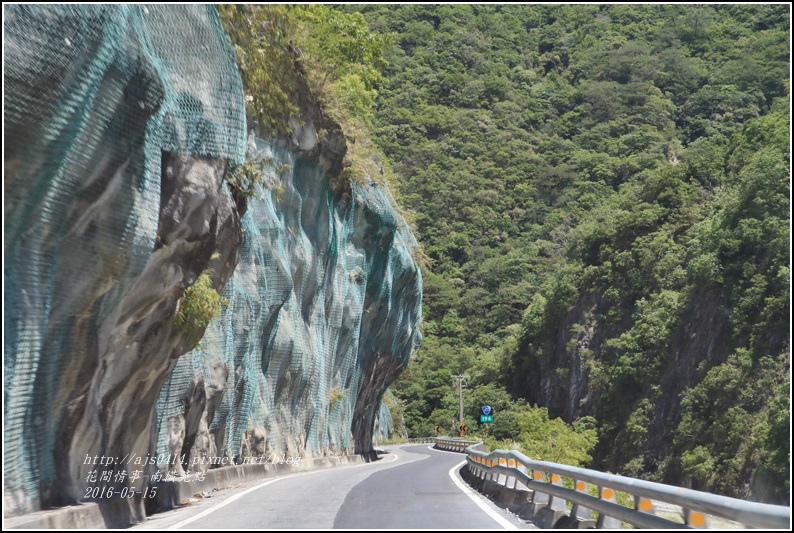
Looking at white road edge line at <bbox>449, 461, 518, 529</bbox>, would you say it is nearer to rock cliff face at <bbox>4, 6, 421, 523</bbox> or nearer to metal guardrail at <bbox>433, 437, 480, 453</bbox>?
rock cliff face at <bbox>4, 6, 421, 523</bbox>

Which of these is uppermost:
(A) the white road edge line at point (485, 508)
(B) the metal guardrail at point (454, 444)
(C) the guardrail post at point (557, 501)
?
(B) the metal guardrail at point (454, 444)

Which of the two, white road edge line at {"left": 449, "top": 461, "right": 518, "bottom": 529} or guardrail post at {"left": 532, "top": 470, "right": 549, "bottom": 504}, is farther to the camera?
guardrail post at {"left": 532, "top": 470, "right": 549, "bottom": 504}

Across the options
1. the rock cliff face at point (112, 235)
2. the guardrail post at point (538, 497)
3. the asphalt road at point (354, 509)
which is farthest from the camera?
the guardrail post at point (538, 497)

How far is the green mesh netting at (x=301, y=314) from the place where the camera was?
2159 centimetres

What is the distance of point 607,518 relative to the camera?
367 inches

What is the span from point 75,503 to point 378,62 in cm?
1901

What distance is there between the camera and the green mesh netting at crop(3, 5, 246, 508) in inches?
371

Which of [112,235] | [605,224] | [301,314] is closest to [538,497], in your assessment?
[112,235]

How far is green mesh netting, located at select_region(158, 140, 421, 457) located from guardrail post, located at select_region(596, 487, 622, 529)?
9.52 m

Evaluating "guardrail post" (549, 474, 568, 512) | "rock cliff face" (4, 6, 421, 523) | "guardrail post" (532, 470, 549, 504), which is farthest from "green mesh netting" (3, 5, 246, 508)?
"guardrail post" (532, 470, 549, 504)

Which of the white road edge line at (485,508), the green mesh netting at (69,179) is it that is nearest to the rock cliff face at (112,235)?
the green mesh netting at (69,179)

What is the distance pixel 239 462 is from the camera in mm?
23312

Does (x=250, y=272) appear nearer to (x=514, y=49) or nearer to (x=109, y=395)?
(x=109, y=395)

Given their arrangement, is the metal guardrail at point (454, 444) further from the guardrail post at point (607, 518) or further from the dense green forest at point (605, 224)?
the guardrail post at point (607, 518)
